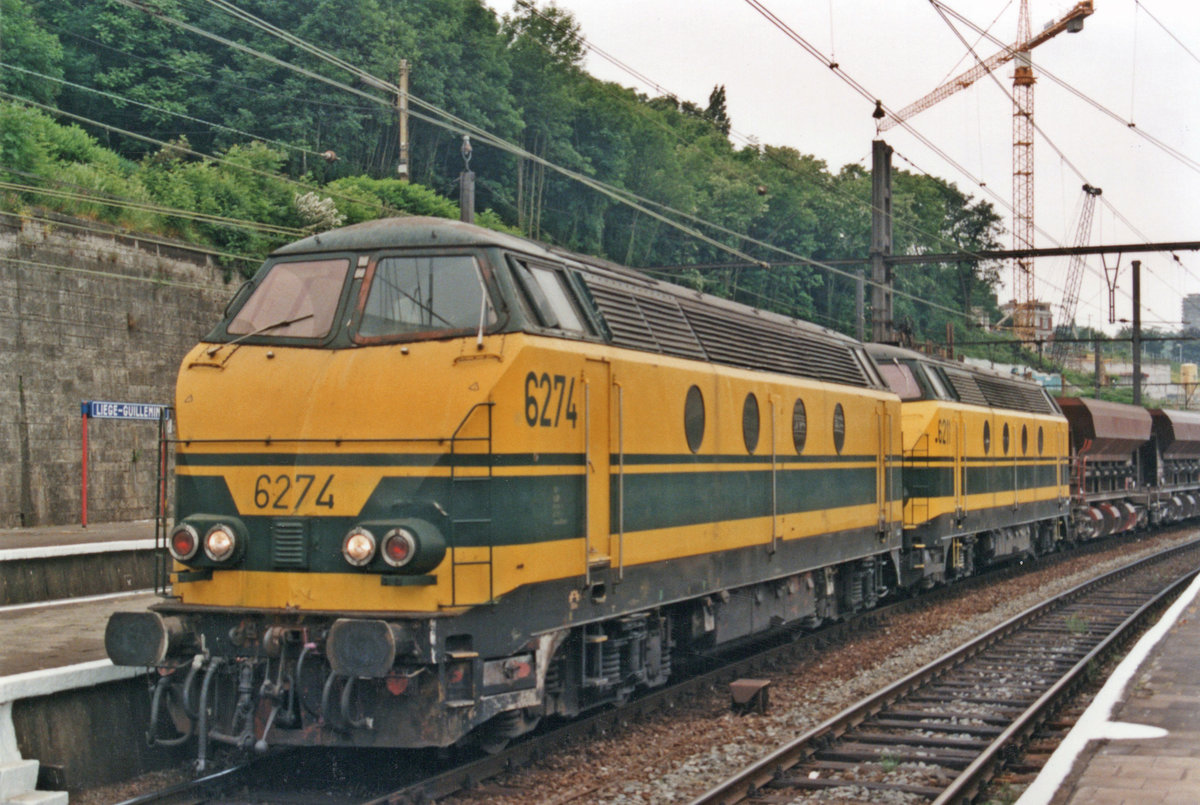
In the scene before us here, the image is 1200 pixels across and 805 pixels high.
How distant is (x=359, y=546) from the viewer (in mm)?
8008

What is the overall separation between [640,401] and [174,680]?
13.5 feet

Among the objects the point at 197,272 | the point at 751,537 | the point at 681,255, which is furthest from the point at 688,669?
the point at 681,255

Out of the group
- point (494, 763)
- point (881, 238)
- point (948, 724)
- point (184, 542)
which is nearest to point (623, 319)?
point (494, 763)

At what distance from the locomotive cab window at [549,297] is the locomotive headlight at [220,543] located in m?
2.61

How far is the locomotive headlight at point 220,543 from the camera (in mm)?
8375

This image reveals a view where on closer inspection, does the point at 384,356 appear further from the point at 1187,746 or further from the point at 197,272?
the point at 197,272

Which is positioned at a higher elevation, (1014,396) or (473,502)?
(1014,396)

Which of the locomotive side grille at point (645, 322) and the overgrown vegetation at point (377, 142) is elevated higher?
the overgrown vegetation at point (377, 142)

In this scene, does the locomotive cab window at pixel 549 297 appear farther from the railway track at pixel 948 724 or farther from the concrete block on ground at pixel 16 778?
the concrete block on ground at pixel 16 778

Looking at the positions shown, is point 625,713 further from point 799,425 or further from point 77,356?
point 77,356

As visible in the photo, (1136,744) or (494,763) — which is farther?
(494,763)

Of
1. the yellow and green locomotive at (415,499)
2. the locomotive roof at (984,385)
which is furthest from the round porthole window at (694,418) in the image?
the locomotive roof at (984,385)

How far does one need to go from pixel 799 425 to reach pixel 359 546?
6820 mm

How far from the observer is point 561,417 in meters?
8.89
